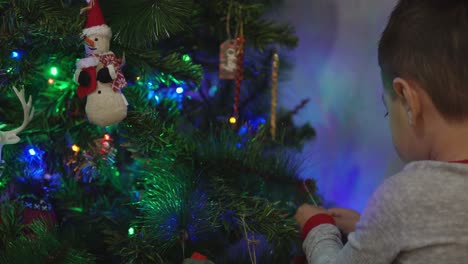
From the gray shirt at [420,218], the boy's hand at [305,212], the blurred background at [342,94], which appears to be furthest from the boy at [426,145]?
the blurred background at [342,94]

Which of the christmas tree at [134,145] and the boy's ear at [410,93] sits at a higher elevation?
the boy's ear at [410,93]

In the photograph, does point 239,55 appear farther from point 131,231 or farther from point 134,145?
point 131,231

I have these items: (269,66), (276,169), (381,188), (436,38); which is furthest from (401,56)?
(269,66)

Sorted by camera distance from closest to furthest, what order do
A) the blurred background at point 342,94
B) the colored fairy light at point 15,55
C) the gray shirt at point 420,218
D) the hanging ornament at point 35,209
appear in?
the gray shirt at point 420,218, the colored fairy light at point 15,55, the hanging ornament at point 35,209, the blurred background at point 342,94

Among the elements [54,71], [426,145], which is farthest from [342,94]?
[54,71]

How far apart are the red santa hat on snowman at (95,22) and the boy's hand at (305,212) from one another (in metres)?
0.37

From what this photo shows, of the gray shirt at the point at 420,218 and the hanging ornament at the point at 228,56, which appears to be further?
the hanging ornament at the point at 228,56

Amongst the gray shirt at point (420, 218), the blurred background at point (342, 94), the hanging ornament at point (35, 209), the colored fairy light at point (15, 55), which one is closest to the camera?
the gray shirt at point (420, 218)

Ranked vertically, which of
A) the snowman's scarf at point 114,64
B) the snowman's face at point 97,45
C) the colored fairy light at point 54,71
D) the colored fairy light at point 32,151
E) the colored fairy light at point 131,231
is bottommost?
the colored fairy light at point 131,231

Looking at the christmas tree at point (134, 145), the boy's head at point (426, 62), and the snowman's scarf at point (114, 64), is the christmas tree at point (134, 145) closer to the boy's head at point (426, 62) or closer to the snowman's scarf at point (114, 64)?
the snowman's scarf at point (114, 64)

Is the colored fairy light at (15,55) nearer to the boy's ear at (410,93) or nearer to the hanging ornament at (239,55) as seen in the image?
the hanging ornament at (239,55)

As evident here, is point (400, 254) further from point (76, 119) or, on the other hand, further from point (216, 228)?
point (76, 119)

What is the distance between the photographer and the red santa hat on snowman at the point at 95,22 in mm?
637

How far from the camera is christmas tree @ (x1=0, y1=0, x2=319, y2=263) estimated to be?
2.04ft
